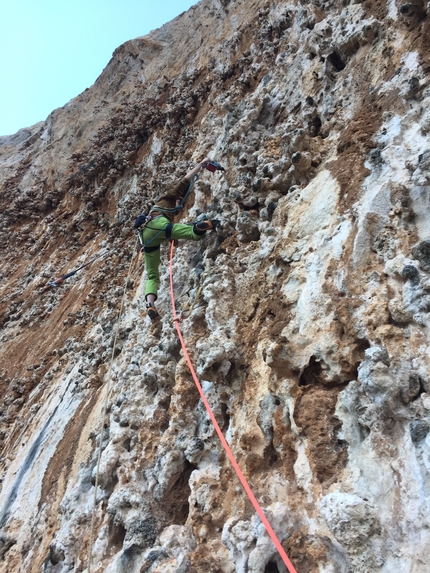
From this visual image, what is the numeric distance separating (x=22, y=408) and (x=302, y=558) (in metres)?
5.90

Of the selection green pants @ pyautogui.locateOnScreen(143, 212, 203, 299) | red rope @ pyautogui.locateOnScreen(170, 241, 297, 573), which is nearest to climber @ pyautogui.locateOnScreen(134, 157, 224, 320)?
green pants @ pyautogui.locateOnScreen(143, 212, 203, 299)

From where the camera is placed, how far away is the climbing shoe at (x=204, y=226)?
174 inches

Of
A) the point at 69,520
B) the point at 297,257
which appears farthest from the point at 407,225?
the point at 69,520

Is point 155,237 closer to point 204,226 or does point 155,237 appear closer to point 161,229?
point 161,229

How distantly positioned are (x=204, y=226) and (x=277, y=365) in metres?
2.29

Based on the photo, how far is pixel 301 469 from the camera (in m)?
2.14

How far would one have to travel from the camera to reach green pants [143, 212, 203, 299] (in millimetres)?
4789

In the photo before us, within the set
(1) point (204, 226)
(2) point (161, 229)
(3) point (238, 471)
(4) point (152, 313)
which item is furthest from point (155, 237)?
(3) point (238, 471)

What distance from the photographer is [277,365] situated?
2.55 metres

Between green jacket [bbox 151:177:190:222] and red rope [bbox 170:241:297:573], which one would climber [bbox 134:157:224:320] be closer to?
green jacket [bbox 151:177:190:222]

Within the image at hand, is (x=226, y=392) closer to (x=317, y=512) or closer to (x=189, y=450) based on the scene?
(x=189, y=450)

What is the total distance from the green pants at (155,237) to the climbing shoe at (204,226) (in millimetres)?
205

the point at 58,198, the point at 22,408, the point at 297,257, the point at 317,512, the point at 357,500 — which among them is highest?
the point at 58,198

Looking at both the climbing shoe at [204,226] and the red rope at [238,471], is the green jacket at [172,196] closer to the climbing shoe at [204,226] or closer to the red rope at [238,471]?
the red rope at [238,471]
